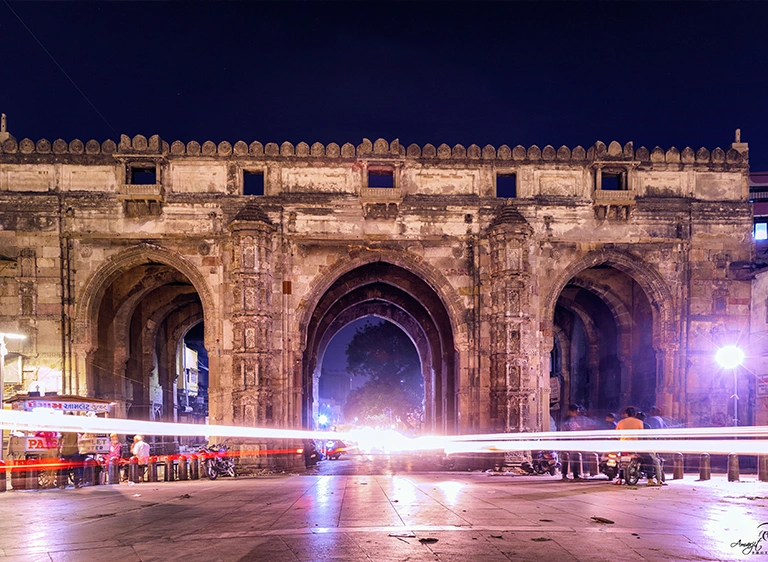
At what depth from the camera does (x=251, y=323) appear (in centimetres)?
2402

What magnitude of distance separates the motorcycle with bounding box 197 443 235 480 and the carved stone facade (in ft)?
5.87

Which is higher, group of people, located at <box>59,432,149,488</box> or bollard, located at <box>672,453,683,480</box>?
group of people, located at <box>59,432,149,488</box>

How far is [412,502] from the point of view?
12.2 metres

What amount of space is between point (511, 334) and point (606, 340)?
7.94 meters

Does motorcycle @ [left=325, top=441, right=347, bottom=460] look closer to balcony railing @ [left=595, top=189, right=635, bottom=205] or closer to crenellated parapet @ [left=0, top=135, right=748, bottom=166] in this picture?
crenellated parapet @ [left=0, top=135, right=748, bottom=166]

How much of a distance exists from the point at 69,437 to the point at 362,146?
1287 cm

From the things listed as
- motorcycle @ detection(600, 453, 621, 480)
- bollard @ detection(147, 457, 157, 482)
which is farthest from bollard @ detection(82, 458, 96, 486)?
motorcycle @ detection(600, 453, 621, 480)

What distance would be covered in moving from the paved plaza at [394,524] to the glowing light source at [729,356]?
23.6ft

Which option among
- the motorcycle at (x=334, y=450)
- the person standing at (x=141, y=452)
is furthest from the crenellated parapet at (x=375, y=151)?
the motorcycle at (x=334, y=450)

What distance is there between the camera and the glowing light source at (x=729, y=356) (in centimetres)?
2188

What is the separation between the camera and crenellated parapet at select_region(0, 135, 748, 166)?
990 inches

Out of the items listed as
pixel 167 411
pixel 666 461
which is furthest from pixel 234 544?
pixel 167 411

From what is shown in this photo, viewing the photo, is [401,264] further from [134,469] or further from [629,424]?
[629,424]

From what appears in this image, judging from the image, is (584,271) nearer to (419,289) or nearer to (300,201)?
(419,289)
